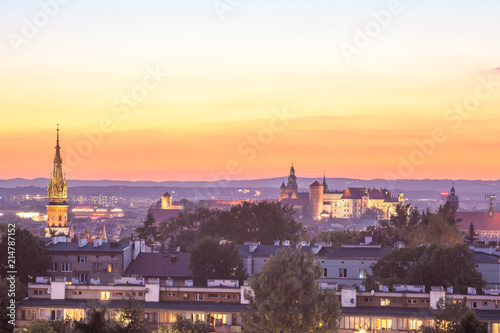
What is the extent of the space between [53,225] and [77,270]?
245ft

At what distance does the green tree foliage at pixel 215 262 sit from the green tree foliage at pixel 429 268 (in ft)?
44.3

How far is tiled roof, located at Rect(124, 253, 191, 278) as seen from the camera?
98.8m

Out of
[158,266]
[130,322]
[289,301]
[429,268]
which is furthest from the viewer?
[158,266]

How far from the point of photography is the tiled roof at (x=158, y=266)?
9878 cm

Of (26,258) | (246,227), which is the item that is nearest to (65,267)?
(26,258)

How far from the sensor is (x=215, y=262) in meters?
101

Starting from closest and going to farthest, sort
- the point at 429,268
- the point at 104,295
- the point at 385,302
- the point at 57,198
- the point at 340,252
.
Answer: the point at 385,302
the point at 104,295
the point at 429,268
the point at 340,252
the point at 57,198

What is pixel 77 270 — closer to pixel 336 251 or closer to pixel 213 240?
pixel 213 240

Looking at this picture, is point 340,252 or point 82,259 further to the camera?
point 340,252

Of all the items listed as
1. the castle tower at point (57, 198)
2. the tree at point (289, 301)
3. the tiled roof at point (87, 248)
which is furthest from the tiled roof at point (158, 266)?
the castle tower at point (57, 198)

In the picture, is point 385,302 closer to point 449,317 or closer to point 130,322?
point 449,317

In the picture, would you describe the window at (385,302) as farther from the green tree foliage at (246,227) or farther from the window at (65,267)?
the green tree foliage at (246,227)

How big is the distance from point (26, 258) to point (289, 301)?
35.5 metres

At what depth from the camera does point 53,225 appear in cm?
17300
